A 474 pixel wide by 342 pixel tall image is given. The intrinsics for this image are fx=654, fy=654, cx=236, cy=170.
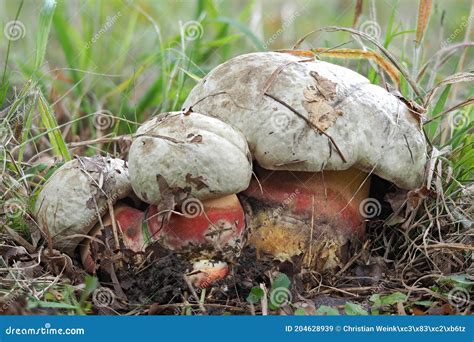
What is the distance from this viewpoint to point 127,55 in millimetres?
4746

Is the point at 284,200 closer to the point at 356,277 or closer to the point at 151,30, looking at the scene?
the point at 356,277

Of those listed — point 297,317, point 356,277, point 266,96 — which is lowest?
point 356,277

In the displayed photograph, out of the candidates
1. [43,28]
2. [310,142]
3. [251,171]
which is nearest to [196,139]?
[251,171]

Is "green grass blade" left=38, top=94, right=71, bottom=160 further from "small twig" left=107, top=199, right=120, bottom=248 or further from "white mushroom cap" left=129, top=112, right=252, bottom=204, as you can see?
"white mushroom cap" left=129, top=112, right=252, bottom=204

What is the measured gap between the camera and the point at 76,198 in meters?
2.39

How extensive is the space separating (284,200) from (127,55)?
2651mm

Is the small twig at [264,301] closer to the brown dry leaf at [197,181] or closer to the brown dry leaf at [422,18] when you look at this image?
the brown dry leaf at [197,181]

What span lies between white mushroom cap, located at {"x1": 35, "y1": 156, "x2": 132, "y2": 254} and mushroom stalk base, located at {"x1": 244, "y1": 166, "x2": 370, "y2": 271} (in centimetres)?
52

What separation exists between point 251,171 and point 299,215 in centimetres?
32

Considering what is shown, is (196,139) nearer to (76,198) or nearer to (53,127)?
(76,198)

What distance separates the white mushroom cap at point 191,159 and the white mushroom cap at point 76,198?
0.71ft

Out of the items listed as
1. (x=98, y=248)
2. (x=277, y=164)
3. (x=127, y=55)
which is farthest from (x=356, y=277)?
(x=127, y=55)

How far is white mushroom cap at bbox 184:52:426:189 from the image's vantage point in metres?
2.30

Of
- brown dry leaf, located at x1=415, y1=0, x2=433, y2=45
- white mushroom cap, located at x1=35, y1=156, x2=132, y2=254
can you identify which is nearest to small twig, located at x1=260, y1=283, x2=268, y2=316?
white mushroom cap, located at x1=35, y1=156, x2=132, y2=254
